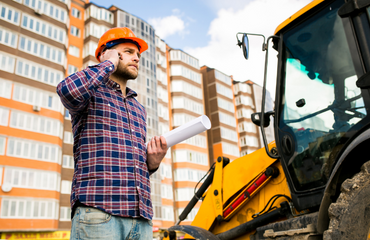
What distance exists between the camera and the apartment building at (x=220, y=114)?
46.3m

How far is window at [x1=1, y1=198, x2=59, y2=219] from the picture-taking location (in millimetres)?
22766

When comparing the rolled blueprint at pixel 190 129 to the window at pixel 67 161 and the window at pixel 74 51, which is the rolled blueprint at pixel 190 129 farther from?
the window at pixel 74 51

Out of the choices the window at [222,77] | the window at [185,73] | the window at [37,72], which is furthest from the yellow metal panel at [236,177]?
the window at [222,77]

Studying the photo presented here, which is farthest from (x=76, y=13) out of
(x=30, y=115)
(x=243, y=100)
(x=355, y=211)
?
(x=355, y=211)

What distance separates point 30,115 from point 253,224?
82.1 feet

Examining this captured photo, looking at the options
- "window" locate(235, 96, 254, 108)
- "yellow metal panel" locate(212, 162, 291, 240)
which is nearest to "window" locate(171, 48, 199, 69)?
"window" locate(235, 96, 254, 108)

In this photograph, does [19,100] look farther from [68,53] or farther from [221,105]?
[221,105]

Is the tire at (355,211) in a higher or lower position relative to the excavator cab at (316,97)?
lower

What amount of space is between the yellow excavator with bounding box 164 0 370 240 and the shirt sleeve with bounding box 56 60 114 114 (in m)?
2.16

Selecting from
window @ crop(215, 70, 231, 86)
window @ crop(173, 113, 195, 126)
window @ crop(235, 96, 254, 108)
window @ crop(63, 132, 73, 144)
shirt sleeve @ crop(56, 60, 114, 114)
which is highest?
window @ crop(215, 70, 231, 86)

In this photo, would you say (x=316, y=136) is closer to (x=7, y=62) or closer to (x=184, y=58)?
(x=7, y=62)

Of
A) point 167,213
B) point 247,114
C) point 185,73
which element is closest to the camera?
point 167,213

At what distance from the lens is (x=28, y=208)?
23.7 m

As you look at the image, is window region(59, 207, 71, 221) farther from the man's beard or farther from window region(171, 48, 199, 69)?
the man's beard
